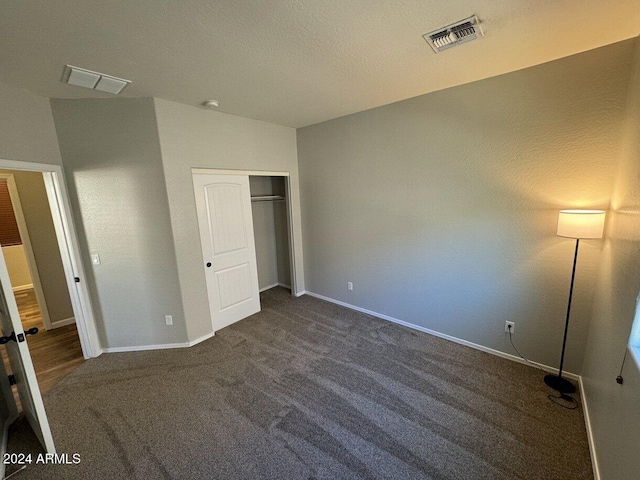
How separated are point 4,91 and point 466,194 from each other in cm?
421

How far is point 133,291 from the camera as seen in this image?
9.27 ft

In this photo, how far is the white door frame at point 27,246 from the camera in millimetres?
3323

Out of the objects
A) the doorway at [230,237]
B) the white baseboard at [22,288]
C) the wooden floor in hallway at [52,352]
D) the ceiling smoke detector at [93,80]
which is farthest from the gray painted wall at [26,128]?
the white baseboard at [22,288]

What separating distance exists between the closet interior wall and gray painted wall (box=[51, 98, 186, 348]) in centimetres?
179

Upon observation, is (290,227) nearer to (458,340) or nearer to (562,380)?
(458,340)

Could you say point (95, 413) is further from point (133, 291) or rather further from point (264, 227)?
point (264, 227)

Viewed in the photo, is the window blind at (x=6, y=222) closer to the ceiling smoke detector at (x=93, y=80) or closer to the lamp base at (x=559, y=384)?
the ceiling smoke detector at (x=93, y=80)

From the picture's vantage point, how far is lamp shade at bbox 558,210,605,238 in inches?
71.7

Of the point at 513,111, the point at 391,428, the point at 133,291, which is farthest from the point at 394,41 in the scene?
the point at 133,291

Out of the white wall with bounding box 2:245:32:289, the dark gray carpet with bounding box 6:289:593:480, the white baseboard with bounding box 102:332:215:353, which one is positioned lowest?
the dark gray carpet with bounding box 6:289:593:480

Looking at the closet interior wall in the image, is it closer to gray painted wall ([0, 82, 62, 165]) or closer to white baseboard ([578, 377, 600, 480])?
gray painted wall ([0, 82, 62, 165])

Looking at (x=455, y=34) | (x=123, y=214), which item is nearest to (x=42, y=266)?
(x=123, y=214)

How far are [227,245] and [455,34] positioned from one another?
3.13m

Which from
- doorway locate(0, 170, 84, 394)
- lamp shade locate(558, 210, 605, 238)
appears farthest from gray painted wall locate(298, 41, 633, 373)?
doorway locate(0, 170, 84, 394)
